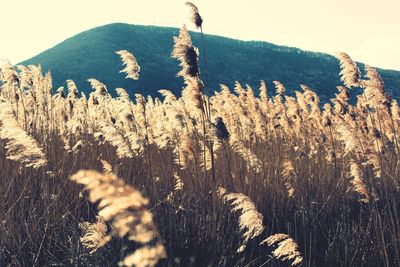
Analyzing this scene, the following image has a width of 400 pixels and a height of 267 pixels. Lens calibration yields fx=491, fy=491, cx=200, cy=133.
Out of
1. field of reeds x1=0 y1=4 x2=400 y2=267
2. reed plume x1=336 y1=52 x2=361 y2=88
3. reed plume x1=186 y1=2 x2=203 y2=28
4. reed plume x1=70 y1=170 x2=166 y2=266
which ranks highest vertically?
reed plume x1=186 y1=2 x2=203 y2=28

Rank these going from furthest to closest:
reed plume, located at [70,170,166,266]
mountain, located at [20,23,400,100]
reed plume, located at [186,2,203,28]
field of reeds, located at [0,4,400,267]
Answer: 1. mountain, located at [20,23,400,100]
2. reed plume, located at [186,2,203,28]
3. field of reeds, located at [0,4,400,267]
4. reed plume, located at [70,170,166,266]

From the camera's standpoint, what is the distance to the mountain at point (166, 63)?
9350 cm

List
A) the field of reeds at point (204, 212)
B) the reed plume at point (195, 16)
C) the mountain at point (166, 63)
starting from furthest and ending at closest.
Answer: the mountain at point (166, 63), the reed plume at point (195, 16), the field of reeds at point (204, 212)

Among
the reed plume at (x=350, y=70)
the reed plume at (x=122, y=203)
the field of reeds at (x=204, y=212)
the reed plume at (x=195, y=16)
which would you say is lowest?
the field of reeds at (x=204, y=212)

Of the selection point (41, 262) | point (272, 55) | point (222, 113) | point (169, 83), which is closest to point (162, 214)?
point (41, 262)

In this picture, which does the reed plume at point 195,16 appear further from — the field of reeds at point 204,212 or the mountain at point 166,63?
the mountain at point 166,63

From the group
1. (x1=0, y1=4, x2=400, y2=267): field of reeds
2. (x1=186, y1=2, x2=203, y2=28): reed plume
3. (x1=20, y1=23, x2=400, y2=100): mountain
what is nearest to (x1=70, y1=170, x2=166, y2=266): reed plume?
(x1=0, y1=4, x2=400, y2=267): field of reeds

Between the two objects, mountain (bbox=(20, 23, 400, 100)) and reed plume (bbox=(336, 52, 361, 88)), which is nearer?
reed plume (bbox=(336, 52, 361, 88))

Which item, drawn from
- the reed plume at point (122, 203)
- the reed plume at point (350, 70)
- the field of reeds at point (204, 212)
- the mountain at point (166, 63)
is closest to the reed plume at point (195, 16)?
the field of reeds at point (204, 212)

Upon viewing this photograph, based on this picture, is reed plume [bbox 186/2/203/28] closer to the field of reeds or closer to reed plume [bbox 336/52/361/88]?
the field of reeds

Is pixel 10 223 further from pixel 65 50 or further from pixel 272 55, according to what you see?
pixel 272 55

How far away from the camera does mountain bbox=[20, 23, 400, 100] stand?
93.5 m

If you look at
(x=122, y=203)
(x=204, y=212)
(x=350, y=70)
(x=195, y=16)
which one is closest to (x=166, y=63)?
(x=195, y=16)

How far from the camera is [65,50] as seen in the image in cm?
10512
